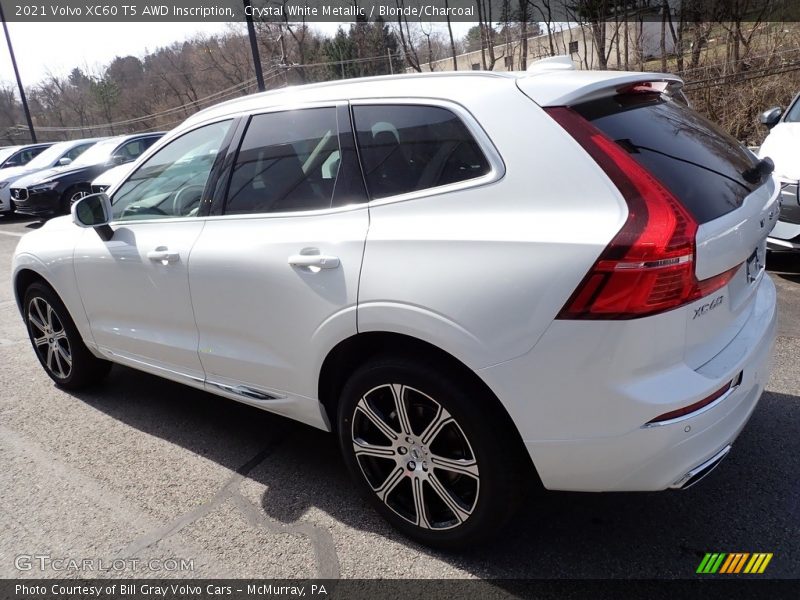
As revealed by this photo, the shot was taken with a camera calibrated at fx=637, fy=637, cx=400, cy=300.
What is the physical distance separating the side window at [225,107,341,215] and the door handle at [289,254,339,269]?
0.84ft

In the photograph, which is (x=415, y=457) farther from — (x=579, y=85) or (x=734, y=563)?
(x=579, y=85)

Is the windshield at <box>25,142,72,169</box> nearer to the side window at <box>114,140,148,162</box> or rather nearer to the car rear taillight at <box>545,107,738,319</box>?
the side window at <box>114,140,148,162</box>

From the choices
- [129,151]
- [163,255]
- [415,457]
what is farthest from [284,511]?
[129,151]

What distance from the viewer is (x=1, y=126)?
58.1 metres

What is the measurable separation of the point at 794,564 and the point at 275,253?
→ 2.33 metres

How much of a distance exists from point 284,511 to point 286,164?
5.27 ft

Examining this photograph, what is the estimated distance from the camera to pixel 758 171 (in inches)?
105

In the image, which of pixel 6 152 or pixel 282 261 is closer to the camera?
pixel 282 261

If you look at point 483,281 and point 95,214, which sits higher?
point 95,214

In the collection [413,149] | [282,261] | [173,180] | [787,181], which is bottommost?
[787,181]

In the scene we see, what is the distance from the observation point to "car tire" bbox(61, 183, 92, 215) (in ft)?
44.9

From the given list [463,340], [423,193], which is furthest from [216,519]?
[423,193]

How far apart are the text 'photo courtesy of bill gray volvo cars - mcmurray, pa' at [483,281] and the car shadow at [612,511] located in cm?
25

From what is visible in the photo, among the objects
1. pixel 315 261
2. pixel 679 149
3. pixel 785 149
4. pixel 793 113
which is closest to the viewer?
pixel 679 149
